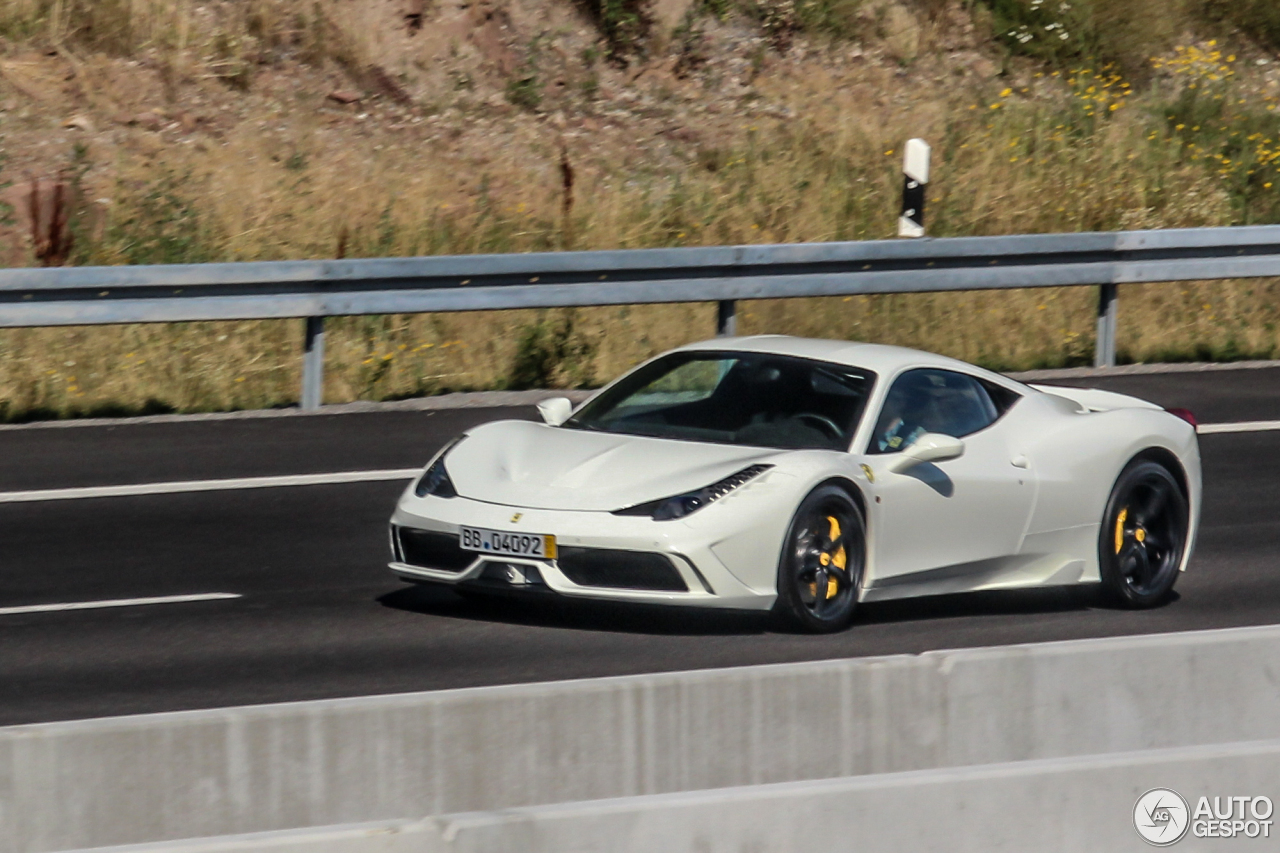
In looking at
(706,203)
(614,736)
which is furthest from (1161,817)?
(706,203)

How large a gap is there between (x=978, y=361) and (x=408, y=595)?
8.28 m

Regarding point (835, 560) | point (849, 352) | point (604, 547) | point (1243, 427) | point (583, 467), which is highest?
point (849, 352)

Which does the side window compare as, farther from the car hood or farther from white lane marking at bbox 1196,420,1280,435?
white lane marking at bbox 1196,420,1280,435

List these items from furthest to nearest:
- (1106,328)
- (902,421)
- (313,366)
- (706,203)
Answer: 1. (706,203)
2. (1106,328)
3. (313,366)
4. (902,421)

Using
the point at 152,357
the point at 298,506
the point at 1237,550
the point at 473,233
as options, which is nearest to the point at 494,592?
the point at 298,506

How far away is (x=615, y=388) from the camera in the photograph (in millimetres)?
9203

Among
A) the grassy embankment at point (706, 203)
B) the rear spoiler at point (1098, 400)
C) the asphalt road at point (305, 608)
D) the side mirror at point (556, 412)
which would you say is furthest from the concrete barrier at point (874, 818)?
the grassy embankment at point (706, 203)

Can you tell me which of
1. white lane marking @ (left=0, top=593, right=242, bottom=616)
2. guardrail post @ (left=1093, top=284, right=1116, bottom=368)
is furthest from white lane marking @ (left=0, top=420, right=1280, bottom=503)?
guardrail post @ (left=1093, top=284, right=1116, bottom=368)

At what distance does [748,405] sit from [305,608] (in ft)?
6.81

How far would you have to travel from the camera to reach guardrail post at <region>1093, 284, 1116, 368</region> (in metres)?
16.2

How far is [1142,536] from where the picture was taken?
30.9 ft

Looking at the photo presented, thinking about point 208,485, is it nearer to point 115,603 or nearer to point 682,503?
point 115,603

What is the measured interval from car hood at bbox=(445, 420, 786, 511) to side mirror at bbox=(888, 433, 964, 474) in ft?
1.98

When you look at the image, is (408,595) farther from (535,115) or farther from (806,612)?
(535,115)
